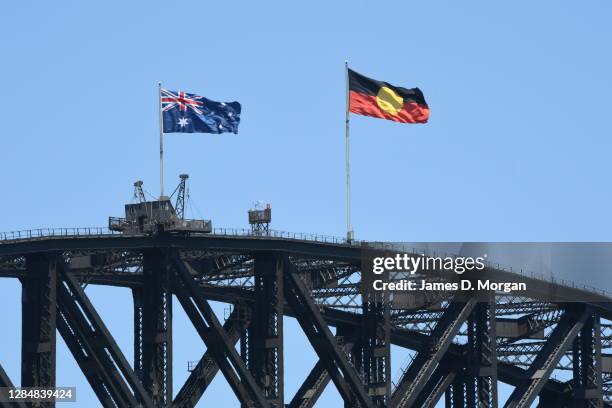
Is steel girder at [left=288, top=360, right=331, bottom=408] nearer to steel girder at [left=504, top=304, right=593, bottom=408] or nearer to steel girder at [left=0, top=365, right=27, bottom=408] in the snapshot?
steel girder at [left=504, top=304, right=593, bottom=408]

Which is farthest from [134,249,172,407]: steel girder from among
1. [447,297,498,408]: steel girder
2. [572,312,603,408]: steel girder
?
[572,312,603,408]: steel girder

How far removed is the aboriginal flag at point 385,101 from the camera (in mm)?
169875

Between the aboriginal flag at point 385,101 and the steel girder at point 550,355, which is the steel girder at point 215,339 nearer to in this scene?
the aboriginal flag at point 385,101

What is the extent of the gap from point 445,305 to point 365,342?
1083cm

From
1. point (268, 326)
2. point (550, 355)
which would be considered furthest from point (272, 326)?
point (550, 355)

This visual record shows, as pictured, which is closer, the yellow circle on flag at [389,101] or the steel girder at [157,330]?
the steel girder at [157,330]

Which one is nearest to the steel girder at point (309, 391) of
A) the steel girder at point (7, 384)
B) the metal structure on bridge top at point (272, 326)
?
the metal structure on bridge top at point (272, 326)

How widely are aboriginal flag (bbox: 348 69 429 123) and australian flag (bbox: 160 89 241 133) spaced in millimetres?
13805

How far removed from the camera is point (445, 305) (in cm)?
18112

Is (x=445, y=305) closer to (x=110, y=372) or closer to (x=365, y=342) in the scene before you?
(x=365, y=342)

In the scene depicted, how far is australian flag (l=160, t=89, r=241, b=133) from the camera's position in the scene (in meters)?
158

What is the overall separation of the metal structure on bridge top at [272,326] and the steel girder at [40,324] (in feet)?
0.22

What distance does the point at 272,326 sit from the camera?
164250mm

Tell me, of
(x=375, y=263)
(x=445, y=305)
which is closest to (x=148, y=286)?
(x=375, y=263)
